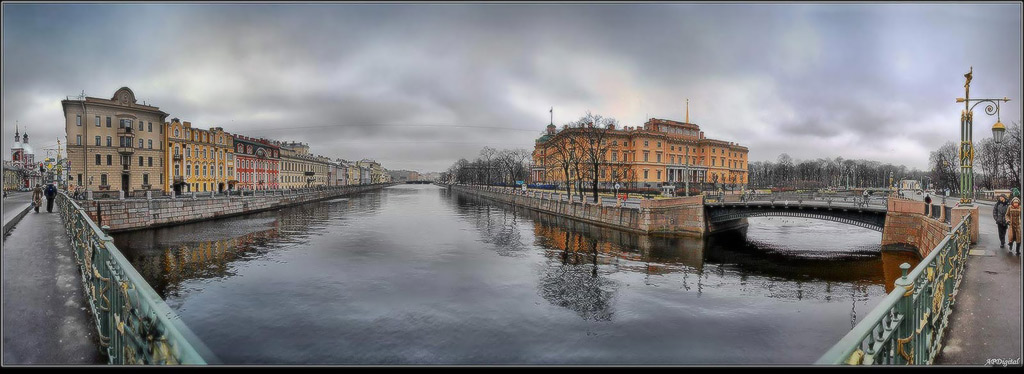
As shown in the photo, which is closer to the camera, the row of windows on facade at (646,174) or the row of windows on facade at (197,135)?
the row of windows on facade at (197,135)

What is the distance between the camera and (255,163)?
77.8 m

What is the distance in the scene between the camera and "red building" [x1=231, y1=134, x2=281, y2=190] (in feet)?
242

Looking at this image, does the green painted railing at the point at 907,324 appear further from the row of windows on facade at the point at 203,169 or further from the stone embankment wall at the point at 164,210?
the row of windows on facade at the point at 203,169

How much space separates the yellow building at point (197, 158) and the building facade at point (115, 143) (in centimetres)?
156

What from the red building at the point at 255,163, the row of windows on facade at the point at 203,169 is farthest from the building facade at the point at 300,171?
the row of windows on facade at the point at 203,169

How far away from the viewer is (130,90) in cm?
5003

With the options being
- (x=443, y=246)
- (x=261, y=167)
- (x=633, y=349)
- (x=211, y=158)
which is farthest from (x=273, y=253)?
(x=261, y=167)

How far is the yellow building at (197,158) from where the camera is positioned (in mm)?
56562

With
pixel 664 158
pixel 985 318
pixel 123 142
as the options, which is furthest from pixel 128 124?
pixel 664 158

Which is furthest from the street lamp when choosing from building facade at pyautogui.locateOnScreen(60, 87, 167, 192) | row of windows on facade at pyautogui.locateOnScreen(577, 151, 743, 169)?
building facade at pyautogui.locateOnScreen(60, 87, 167, 192)

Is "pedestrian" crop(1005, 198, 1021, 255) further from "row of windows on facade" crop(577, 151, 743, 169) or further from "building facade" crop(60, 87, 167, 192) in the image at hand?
"building facade" crop(60, 87, 167, 192)

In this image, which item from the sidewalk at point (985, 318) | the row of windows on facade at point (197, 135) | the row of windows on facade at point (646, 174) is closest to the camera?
the sidewalk at point (985, 318)

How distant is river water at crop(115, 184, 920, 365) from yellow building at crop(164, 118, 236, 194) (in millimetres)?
34981

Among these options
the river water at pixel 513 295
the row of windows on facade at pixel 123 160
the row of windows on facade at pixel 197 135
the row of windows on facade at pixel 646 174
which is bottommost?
the river water at pixel 513 295
